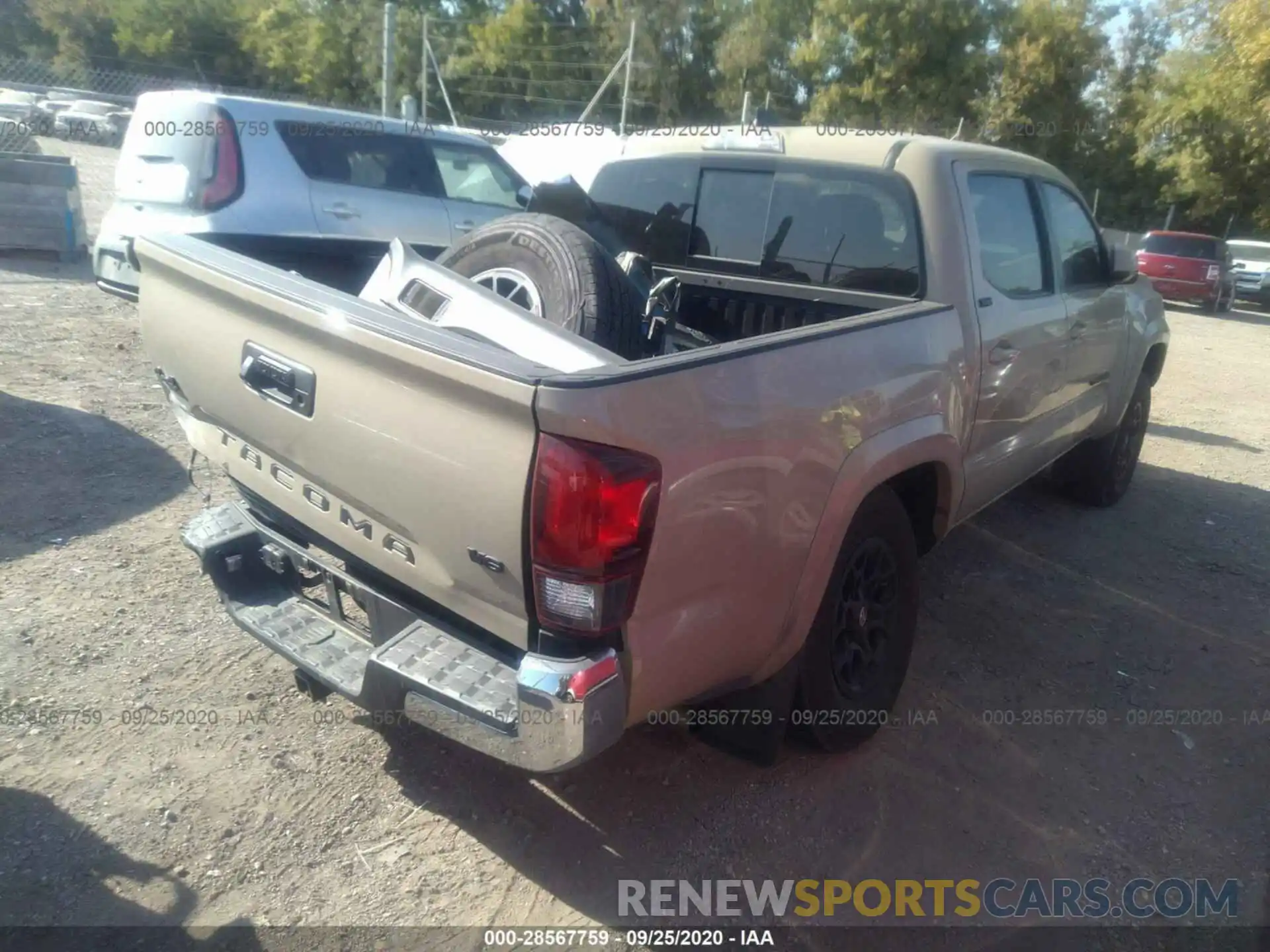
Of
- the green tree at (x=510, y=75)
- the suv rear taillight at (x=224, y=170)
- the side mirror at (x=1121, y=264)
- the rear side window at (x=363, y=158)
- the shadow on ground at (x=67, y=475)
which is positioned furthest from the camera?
the green tree at (x=510, y=75)

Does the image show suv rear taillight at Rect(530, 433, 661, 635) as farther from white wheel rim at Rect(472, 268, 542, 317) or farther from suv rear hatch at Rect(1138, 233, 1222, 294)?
suv rear hatch at Rect(1138, 233, 1222, 294)

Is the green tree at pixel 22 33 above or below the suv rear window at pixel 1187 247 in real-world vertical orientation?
above

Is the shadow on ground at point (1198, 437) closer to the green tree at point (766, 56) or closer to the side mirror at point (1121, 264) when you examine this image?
the side mirror at point (1121, 264)

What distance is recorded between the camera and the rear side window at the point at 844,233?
3.51 m

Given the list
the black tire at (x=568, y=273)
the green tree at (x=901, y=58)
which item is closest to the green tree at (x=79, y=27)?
the green tree at (x=901, y=58)

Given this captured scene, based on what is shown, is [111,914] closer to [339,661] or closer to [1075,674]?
[339,661]

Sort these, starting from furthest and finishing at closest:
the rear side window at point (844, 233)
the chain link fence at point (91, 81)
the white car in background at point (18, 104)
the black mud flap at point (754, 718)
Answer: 1. the chain link fence at point (91, 81)
2. the white car in background at point (18, 104)
3. the rear side window at point (844, 233)
4. the black mud flap at point (754, 718)

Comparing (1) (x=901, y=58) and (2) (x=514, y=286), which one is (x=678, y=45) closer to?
(1) (x=901, y=58)

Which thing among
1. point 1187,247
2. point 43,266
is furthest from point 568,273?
point 1187,247

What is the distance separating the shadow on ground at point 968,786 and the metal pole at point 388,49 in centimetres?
916

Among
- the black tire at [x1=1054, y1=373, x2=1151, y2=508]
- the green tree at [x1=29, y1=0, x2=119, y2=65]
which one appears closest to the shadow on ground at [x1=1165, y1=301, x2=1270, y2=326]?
the black tire at [x1=1054, y1=373, x2=1151, y2=508]

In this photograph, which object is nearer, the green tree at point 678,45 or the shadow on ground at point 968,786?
the shadow on ground at point 968,786

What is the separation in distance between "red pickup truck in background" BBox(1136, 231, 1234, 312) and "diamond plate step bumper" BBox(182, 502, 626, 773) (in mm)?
20081

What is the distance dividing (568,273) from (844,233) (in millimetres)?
1311
